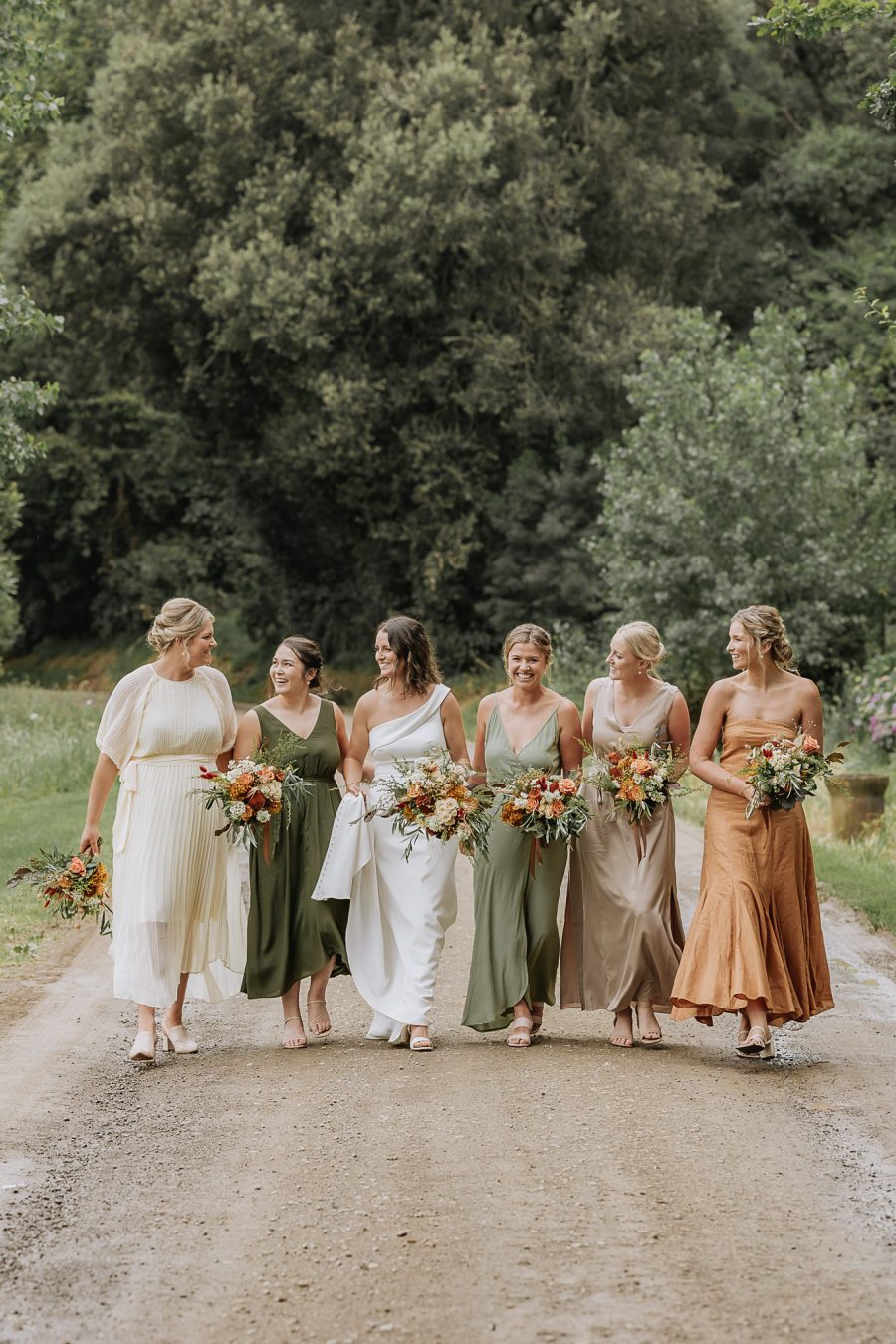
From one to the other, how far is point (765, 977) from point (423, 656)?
237cm

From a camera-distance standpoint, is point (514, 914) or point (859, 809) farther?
point (859, 809)

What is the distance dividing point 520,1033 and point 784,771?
1841 millimetres

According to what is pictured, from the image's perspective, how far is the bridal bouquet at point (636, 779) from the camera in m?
8.12

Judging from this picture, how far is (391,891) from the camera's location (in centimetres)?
838

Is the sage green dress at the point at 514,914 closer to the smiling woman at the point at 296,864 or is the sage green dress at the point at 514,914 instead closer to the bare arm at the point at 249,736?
the smiling woman at the point at 296,864

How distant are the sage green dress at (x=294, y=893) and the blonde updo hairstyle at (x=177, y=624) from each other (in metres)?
0.57

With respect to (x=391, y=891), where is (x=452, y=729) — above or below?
above

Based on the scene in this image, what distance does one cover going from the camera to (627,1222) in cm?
536

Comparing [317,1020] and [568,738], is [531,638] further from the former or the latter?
[317,1020]

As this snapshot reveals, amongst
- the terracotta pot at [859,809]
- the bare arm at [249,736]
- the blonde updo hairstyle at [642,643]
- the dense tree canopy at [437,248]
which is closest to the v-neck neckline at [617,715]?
the blonde updo hairstyle at [642,643]

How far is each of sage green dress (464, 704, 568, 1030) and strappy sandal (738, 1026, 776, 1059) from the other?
41.1 inches

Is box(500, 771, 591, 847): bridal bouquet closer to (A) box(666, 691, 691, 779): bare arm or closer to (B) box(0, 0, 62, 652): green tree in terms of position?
(A) box(666, 691, 691, 779): bare arm

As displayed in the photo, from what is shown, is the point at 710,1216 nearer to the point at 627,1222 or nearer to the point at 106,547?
the point at 627,1222

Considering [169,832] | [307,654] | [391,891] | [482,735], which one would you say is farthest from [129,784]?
[482,735]
